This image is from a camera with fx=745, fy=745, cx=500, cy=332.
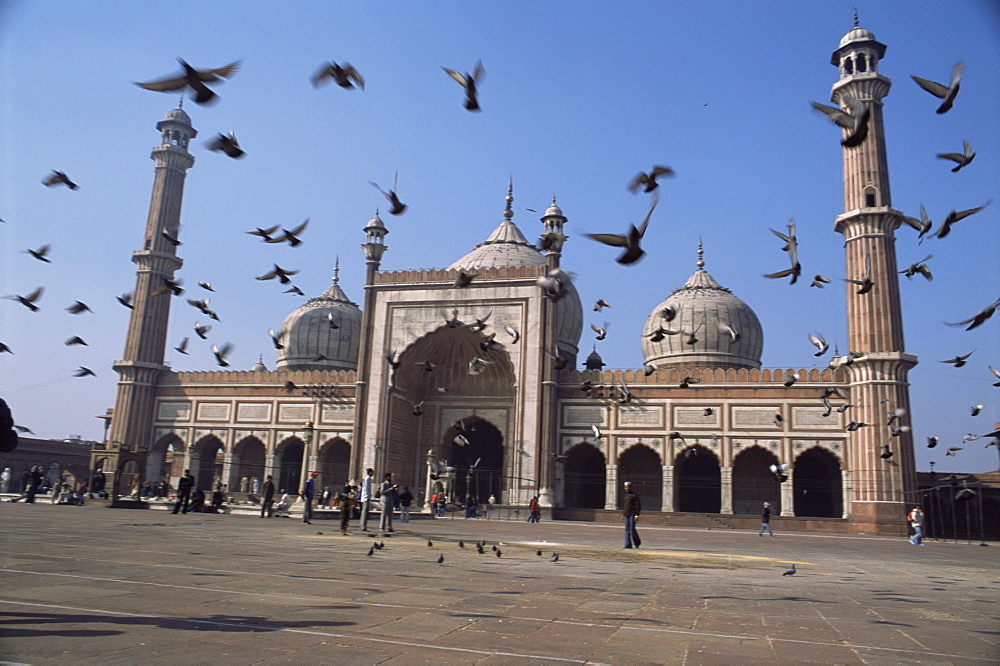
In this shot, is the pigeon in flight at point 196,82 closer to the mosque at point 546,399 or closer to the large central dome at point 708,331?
the mosque at point 546,399

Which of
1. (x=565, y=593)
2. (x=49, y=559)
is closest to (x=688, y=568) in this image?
(x=565, y=593)

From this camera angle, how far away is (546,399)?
2680cm

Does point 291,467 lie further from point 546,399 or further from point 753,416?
point 753,416

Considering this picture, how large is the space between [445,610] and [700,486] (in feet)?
85.8

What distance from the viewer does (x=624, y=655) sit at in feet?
10.8

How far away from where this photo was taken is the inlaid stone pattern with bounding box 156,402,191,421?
107 feet

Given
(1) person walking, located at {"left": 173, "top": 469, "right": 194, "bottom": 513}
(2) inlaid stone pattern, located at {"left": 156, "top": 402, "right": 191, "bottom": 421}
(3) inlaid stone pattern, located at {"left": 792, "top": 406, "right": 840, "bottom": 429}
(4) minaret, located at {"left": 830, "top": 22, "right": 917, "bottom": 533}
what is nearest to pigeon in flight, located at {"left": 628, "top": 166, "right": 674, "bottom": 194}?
(1) person walking, located at {"left": 173, "top": 469, "right": 194, "bottom": 513}

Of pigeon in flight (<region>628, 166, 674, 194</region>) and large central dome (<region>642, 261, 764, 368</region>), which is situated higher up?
large central dome (<region>642, 261, 764, 368</region>)

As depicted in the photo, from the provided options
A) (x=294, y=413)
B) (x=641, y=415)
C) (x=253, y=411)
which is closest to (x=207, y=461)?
(x=253, y=411)

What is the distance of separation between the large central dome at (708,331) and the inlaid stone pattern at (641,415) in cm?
444

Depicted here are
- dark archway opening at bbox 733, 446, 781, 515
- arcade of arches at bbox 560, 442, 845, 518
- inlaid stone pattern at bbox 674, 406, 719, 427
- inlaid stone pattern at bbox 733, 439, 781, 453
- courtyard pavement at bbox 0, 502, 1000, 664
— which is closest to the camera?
courtyard pavement at bbox 0, 502, 1000, 664

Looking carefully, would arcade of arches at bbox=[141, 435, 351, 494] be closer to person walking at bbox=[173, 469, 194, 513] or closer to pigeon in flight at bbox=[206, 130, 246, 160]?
person walking at bbox=[173, 469, 194, 513]

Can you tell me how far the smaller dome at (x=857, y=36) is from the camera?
25625mm

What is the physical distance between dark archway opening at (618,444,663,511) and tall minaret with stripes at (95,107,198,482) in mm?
20103
